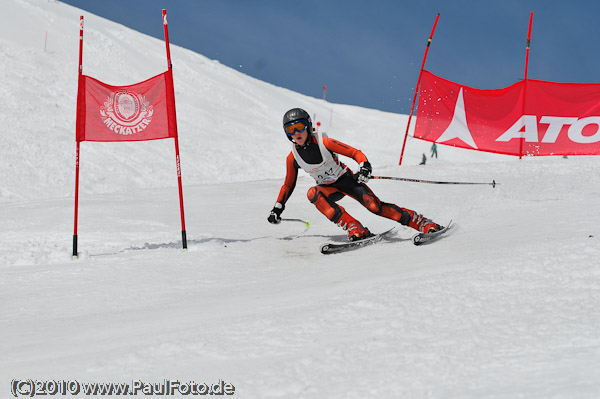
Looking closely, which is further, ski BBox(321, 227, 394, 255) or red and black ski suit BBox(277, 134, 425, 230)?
red and black ski suit BBox(277, 134, 425, 230)

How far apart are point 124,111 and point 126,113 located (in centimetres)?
3

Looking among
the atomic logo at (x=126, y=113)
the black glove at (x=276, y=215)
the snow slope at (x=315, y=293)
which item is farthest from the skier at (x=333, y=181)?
the atomic logo at (x=126, y=113)

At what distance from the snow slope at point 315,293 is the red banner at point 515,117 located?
0.53 meters

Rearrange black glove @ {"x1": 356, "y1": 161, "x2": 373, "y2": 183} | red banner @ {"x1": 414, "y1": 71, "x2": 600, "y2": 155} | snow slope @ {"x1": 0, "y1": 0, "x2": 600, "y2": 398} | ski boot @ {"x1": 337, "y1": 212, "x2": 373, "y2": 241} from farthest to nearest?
red banner @ {"x1": 414, "y1": 71, "x2": 600, "y2": 155}
ski boot @ {"x1": 337, "y1": 212, "x2": 373, "y2": 241}
black glove @ {"x1": 356, "y1": 161, "x2": 373, "y2": 183}
snow slope @ {"x1": 0, "y1": 0, "x2": 600, "y2": 398}

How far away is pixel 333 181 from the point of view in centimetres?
644

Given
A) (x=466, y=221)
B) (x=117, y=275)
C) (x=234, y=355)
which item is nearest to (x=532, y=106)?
(x=466, y=221)

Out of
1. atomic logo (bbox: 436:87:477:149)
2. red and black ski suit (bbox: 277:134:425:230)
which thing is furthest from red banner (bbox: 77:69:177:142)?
atomic logo (bbox: 436:87:477:149)

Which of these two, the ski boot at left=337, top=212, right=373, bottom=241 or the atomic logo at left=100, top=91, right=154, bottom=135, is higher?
the atomic logo at left=100, top=91, right=154, bottom=135

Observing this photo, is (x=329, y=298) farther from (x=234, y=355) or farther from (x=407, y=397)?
(x=407, y=397)

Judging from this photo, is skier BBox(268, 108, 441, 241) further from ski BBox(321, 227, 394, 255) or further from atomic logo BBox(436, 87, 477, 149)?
atomic logo BBox(436, 87, 477, 149)

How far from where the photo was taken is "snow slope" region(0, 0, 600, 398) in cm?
226

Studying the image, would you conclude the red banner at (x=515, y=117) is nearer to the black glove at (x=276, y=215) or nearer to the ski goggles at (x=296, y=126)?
the black glove at (x=276, y=215)

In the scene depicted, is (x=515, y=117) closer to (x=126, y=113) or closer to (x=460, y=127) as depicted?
(x=460, y=127)

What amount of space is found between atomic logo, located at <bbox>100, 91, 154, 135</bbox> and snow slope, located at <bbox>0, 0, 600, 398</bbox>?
1.33 meters
